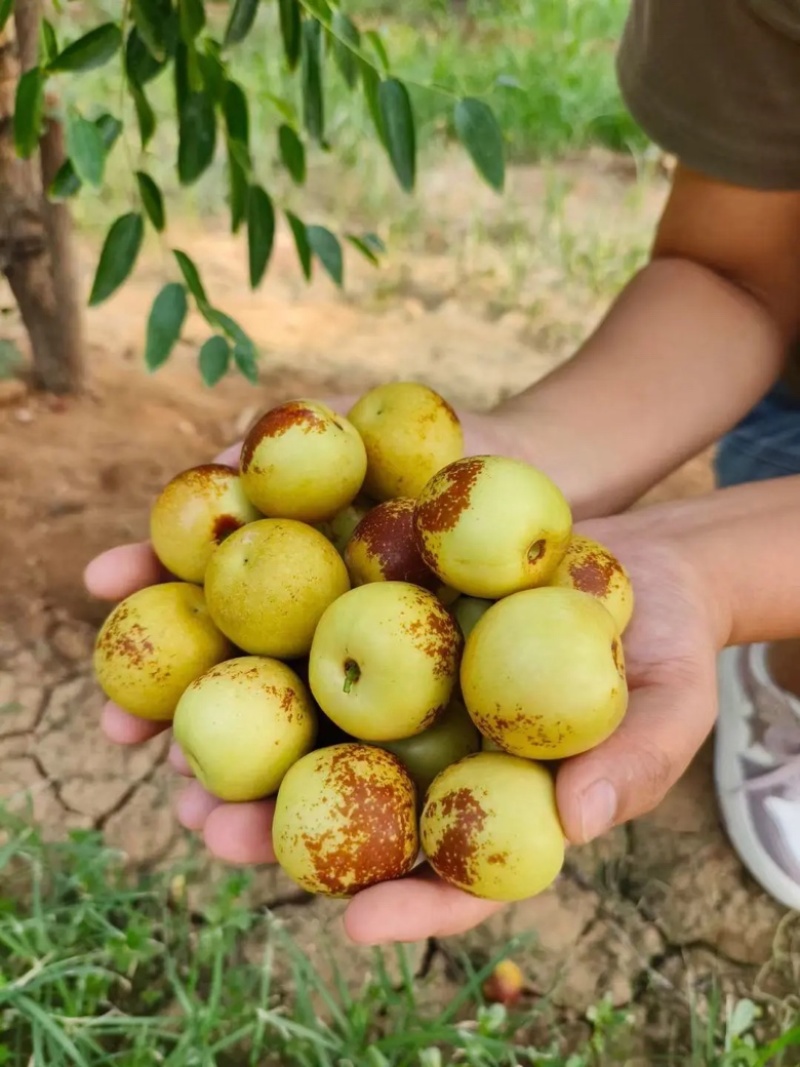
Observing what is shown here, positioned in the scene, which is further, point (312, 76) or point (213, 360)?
point (213, 360)

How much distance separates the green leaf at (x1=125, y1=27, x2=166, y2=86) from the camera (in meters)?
1.83

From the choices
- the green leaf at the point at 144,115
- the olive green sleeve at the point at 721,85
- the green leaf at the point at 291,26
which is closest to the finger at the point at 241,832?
the green leaf at the point at 144,115

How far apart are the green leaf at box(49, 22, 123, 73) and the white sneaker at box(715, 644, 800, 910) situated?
1820 millimetres

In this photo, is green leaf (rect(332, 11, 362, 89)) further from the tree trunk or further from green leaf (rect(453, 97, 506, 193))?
the tree trunk

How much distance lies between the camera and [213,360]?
2.10 m

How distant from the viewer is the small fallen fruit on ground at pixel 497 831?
1213mm

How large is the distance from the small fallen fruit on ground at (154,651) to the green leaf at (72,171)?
2.74 feet

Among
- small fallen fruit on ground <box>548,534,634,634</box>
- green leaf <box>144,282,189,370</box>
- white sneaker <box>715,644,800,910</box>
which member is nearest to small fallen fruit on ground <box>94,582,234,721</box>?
small fallen fruit on ground <box>548,534,634,634</box>

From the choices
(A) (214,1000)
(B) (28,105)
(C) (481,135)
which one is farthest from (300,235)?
(A) (214,1000)

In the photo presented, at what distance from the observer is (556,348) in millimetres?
3779

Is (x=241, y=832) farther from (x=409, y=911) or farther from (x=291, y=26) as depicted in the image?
(x=291, y=26)

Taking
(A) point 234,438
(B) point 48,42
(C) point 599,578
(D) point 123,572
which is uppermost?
(B) point 48,42

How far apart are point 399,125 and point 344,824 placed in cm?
120

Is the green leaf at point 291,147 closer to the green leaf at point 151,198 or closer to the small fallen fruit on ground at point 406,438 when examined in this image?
the green leaf at point 151,198
